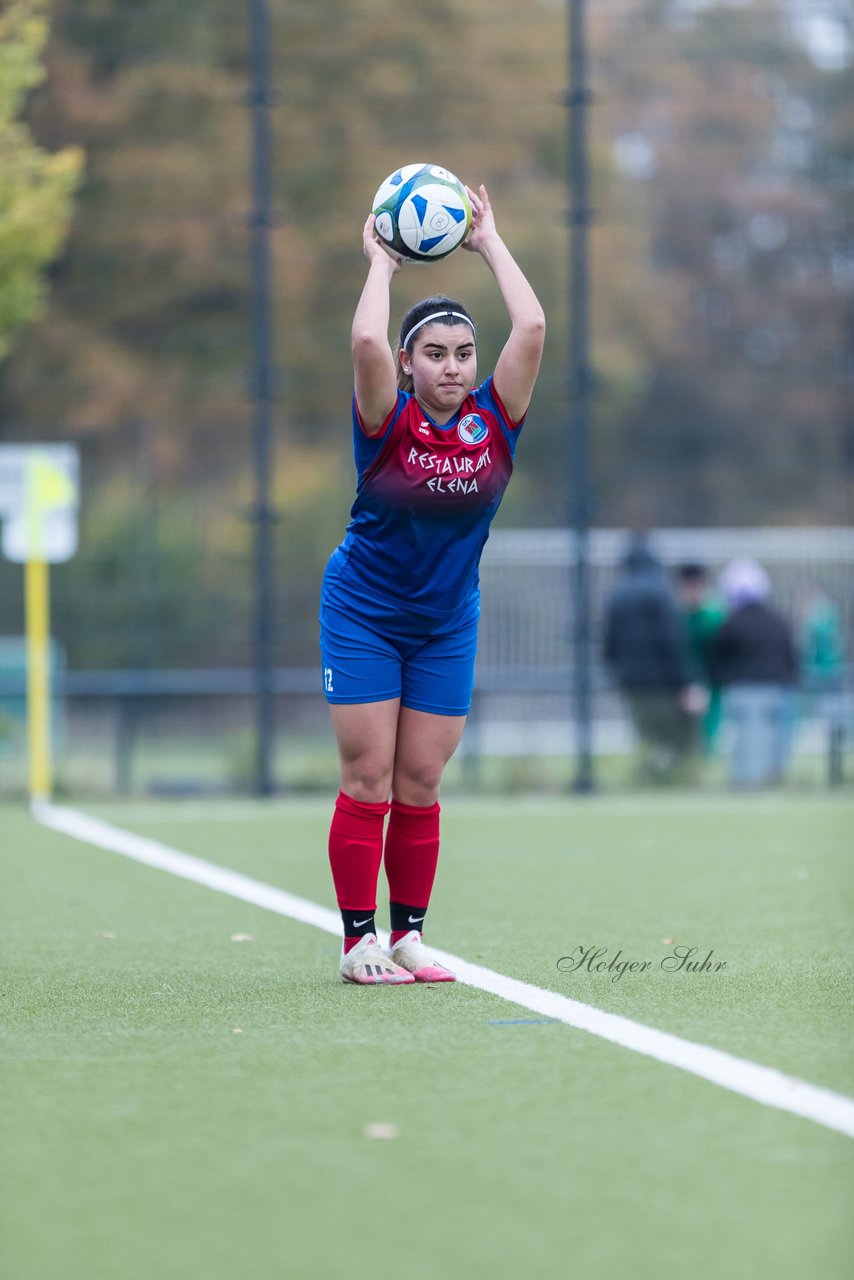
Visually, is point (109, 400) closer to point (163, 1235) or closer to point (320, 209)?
point (320, 209)

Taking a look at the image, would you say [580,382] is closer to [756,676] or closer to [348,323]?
[756,676]

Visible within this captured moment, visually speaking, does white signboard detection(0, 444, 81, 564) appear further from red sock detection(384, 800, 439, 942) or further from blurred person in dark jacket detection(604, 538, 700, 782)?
red sock detection(384, 800, 439, 942)

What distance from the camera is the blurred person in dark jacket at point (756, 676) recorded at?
13.9 m

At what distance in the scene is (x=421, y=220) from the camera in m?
5.34

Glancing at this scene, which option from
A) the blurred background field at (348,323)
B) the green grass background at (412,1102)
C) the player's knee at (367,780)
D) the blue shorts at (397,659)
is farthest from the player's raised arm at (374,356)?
the blurred background field at (348,323)

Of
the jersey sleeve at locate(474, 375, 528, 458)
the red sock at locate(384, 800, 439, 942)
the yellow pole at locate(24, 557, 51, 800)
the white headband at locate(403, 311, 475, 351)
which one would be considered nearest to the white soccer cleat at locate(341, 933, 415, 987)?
the red sock at locate(384, 800, 439, 942)

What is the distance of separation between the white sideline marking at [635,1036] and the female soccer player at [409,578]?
10.7 inches

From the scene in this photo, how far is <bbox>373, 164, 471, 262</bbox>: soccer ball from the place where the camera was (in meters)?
5.34

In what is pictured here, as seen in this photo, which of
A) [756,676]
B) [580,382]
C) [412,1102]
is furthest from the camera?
[756,676]

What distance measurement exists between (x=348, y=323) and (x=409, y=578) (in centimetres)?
2031

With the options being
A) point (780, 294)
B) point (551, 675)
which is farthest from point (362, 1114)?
point (780, 294)

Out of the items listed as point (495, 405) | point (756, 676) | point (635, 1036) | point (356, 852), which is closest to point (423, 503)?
point (495, 405)

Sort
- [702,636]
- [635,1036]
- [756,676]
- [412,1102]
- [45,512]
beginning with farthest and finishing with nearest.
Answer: [702,636] → [756,676] → [45,512] → [635,1036] → [412,1102]

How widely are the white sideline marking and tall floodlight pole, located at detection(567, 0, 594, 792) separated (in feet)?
17.9
